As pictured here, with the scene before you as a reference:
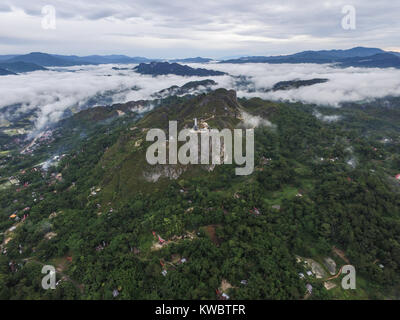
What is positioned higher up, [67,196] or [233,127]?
[233,127]

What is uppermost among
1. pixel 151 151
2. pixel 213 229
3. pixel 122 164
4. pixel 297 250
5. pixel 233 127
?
pixel 233 127

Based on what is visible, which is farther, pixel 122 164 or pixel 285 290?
pixel 122 164

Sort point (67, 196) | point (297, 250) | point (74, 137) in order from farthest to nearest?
point (74, 137) → point (67, 196) → point (297, 250)

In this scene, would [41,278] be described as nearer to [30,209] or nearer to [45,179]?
[30,209]

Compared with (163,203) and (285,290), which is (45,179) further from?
(285,290)

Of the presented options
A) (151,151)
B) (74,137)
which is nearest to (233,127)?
(151,151)

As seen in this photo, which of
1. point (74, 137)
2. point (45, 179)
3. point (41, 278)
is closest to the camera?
point (41, 278)
